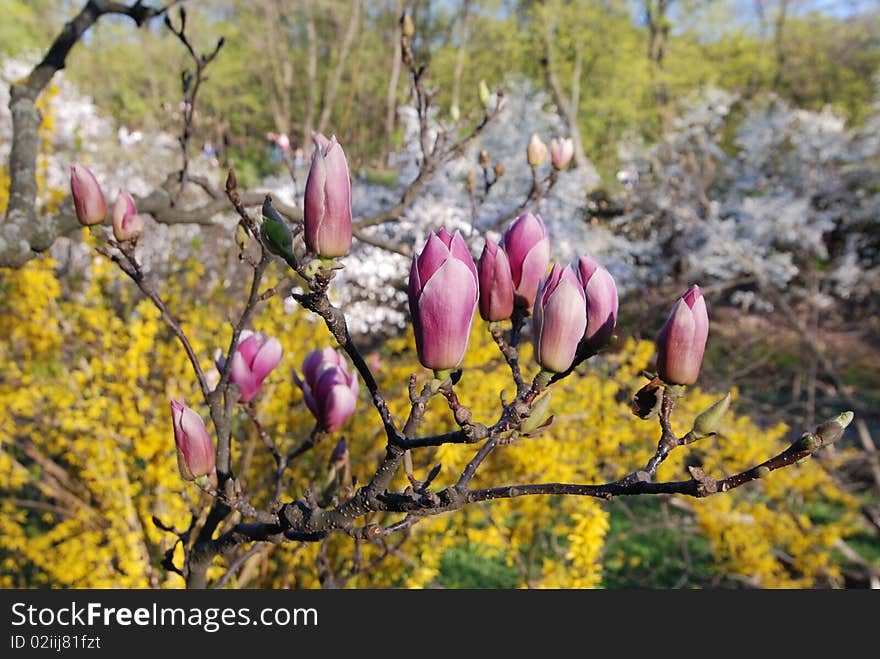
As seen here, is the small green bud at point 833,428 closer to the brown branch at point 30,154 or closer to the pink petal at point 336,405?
the pink petal at point 336,405

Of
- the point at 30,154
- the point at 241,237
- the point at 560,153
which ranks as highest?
the point at 30,154

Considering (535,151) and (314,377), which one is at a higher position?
(535,151)

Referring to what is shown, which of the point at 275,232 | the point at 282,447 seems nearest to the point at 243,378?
the point at 275,232

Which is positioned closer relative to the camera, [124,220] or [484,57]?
[124,220]

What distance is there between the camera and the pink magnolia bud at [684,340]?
0.75 m

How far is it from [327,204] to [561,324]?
29 centimetres

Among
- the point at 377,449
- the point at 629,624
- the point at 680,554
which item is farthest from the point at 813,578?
the point at 629,624

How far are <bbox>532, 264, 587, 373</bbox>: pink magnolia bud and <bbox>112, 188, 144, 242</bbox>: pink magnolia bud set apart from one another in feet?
2.69

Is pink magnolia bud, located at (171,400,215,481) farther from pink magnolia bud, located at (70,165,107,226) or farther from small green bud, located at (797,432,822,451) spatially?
small green bud, located at (797,432,822,451)

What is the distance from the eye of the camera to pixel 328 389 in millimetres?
1124

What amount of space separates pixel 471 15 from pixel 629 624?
1656cm

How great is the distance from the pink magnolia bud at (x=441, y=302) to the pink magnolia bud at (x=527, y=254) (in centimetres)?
16

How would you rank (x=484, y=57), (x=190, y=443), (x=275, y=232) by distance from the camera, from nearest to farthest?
(x=275, y=232), (x=190, y=443), (x=484, y=57)

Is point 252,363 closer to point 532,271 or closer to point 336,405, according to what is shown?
point 336,405
